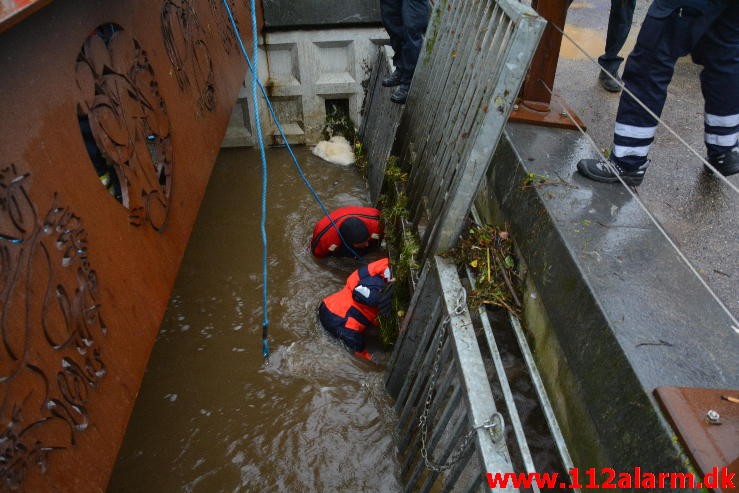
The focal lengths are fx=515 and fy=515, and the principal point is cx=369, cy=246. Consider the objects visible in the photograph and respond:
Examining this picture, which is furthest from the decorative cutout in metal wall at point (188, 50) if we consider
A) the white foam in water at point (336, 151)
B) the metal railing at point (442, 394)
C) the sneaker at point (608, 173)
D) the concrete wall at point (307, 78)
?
the white foam in water at point (336, 151)

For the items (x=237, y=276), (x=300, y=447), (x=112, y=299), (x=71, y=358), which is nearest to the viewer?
(x=71, y=358)

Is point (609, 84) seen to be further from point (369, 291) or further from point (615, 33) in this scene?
point (369, 291)

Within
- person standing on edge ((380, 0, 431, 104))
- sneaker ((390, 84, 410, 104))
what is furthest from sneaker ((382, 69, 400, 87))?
sneaker ((390, 84, 410, 104))

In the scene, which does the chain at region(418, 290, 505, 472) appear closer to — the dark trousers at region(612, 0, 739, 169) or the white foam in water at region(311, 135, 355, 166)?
the dark trousers at region(612, 0, 739, 169)

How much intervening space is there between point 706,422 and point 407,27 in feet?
12.6

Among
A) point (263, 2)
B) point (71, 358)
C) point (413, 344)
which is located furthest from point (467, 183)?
point (263, 2)

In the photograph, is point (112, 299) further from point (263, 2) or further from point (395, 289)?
point (263, 2)

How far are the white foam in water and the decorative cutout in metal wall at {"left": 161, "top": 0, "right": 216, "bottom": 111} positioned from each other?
122 inches

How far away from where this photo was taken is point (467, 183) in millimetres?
2789

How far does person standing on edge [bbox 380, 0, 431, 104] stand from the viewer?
451 cm

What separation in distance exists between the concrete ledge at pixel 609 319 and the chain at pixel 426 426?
0.41 metres

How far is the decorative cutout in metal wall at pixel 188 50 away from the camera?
8.87 feet

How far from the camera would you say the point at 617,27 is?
4.79m

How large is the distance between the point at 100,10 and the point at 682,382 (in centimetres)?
253
